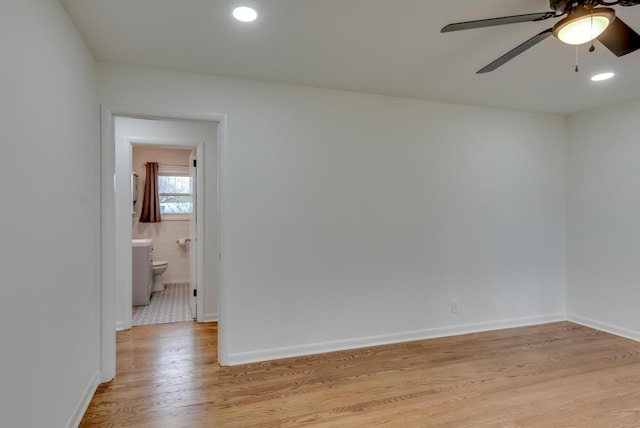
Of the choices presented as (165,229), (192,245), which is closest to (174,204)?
(165,229)

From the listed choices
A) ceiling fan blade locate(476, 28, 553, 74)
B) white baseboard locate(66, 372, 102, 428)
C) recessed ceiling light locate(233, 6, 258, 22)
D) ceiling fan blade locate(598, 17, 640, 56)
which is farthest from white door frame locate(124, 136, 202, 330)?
ceiling fan blade locate(598, 17, 640, 56)

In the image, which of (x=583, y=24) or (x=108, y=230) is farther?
(x=108, y=230)

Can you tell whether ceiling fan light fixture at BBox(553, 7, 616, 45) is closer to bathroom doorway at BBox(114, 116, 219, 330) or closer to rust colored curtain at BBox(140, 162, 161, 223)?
bathroom doorway at BBox(114, 116, 219, 330)

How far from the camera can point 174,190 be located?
254 inches

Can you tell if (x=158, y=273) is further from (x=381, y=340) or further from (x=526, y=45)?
(x=526, y=45)

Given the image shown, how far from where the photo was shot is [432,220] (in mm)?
3654

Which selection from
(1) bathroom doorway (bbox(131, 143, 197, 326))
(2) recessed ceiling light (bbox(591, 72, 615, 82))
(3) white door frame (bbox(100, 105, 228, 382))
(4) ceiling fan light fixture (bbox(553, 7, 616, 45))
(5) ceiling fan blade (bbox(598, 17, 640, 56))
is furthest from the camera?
(1) bathroom doorway (bbox(131, 143, 197, 326))

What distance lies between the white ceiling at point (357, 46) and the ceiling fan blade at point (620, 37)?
0.21 meters

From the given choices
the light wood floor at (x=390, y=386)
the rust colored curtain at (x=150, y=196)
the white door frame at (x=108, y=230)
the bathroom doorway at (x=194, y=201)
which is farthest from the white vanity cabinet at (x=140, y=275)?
the white door frame at (x=108, y=230)

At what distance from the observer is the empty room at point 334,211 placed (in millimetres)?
1849

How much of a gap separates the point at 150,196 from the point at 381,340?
4600 mm

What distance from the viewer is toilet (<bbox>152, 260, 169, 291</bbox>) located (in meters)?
5.62

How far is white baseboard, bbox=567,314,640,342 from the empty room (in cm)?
2

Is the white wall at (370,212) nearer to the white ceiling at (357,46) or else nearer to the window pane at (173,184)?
the white ceiling at (357,46)
